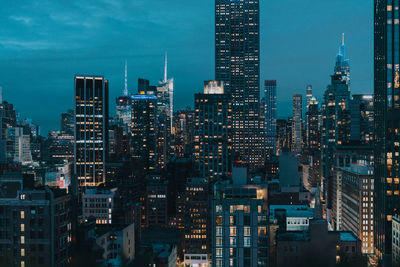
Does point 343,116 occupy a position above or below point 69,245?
above

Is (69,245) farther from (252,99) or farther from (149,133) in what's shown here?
(252,99)

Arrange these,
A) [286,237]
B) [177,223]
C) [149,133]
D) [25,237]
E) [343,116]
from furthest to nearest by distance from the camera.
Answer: [149,133], [343,116], [177,223], [286,237], [25,237]

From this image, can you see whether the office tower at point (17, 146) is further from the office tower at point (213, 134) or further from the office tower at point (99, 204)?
the office tower at point (99, 204)

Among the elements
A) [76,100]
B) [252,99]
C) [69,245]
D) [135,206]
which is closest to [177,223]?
[135,206]

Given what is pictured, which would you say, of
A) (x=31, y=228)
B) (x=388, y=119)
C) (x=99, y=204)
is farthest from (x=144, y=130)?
(x=31, y=228)

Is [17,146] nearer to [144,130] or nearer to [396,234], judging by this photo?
[144,130]

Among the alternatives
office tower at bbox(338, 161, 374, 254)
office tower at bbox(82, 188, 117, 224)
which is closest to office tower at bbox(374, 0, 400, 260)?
office tower at bbox(338, 161, 374, 254)

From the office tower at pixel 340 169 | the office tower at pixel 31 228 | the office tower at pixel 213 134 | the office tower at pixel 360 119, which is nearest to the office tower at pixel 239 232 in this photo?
the office tower at pixel 31 228
